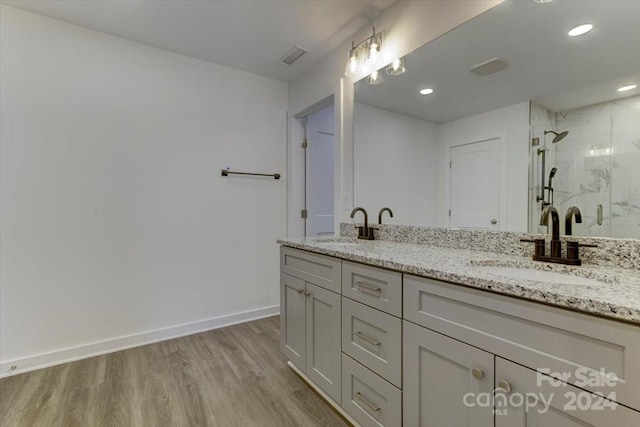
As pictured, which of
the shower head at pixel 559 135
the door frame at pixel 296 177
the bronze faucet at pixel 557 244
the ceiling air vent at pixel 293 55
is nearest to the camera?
the bronze faucet at pixel 557 244

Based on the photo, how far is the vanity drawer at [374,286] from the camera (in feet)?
3.76

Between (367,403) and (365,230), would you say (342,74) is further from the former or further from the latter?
(367,403)

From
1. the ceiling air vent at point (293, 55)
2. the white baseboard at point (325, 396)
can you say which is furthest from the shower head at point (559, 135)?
the ceiling air vent at point (293, 55)

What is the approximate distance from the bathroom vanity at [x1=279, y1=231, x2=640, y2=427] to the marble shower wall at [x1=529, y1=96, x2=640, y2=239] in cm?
20

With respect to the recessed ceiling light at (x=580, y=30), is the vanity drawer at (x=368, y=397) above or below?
below

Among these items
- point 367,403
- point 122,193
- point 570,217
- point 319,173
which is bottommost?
point 367,403

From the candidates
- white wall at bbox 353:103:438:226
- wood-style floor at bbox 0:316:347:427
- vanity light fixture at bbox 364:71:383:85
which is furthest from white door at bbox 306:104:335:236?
wood-style floor at bbox 0:316:347:427

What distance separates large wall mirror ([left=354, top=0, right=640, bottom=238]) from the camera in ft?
3.53

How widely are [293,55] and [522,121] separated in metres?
1.91

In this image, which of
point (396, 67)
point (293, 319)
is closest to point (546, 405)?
point (293, 319)

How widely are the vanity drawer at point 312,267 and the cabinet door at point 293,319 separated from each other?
0.06m

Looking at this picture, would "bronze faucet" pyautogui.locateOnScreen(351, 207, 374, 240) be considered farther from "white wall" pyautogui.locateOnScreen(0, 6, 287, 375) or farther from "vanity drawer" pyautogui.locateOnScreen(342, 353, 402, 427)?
"white wall" pyautogui.locateOnScreen(0, 6, 287, 375)

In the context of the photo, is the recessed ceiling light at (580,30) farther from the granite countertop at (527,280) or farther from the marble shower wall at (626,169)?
the granite countertop at (527,280)

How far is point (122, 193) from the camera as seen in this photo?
90.4 inches
